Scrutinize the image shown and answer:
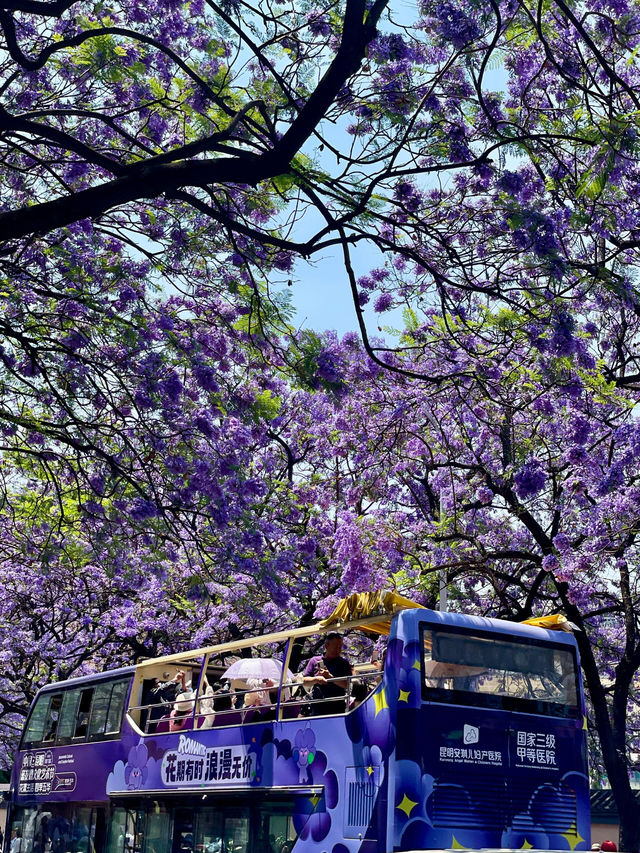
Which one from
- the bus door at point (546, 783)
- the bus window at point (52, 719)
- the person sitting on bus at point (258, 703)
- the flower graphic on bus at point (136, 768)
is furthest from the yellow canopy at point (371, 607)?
the bus window at point (52, 719)

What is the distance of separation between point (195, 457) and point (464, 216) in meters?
4.52

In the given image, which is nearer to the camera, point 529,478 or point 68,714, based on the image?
point 68,714

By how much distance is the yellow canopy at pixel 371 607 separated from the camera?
413 inches

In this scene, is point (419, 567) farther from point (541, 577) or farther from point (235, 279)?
point (235, 279)

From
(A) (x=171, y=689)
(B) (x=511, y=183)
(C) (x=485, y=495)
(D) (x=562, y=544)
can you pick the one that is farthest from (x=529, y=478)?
(B) (x=511, y=183)

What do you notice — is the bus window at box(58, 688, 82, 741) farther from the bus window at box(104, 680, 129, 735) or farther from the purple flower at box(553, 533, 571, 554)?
the purple flower at box(553, 533, 571, 554)

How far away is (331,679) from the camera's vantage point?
35.4 ft

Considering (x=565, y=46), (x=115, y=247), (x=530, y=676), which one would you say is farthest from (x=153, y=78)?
(x=530, y=676)

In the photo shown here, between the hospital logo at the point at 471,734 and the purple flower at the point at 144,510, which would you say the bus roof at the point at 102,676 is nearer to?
the purple flower at the point at 144,510

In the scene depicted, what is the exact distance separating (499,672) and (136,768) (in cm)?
535

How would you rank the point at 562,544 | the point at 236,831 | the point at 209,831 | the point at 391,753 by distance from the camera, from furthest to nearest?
the point at 562,544 → the point at 209,831 → the point at 236,831 → the point at 391,753

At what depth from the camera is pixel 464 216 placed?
10961 millimetres

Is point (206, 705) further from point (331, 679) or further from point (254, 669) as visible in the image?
point (331, 679)

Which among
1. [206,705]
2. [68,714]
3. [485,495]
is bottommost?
[206,705]
